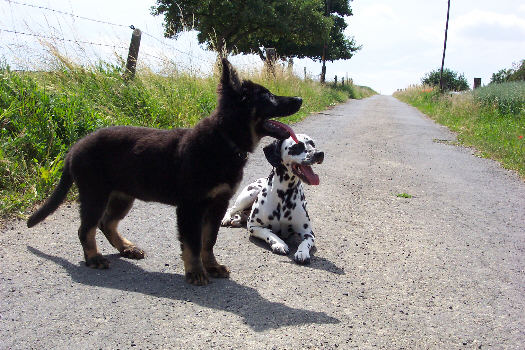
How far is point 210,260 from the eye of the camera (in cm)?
414

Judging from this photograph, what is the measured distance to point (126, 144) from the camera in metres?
4.20

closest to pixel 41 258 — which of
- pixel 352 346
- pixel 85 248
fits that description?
pixel 85 248

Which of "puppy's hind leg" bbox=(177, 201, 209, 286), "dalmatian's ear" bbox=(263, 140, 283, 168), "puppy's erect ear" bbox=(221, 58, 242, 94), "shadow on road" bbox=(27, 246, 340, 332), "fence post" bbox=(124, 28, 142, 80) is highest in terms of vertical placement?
"fence post" bbox=(124, 28, 142, 80)

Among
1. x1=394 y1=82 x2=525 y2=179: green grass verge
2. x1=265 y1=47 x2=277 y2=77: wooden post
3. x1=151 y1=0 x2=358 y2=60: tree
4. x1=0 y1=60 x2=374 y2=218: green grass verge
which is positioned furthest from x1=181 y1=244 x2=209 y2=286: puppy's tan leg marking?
x1=151 y1=0 x2=358 y2=60: tree

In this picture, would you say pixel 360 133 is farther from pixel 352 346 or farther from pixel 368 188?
pixel 352 346

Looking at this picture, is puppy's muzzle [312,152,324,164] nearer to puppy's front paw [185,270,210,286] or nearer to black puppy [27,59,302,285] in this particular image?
black puppy [27,59,302,285]

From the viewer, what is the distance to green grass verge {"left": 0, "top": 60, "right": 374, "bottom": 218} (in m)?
5.86

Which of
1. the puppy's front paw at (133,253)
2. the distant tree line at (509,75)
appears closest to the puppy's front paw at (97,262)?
the puppy's front paw at (133,253)

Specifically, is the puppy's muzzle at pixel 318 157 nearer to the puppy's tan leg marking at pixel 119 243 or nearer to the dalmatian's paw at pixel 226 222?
the dalmatian's paw at pixel 226 222

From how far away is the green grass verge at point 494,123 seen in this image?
37.6 feet

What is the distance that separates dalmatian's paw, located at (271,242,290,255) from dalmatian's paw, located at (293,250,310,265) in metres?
0.21

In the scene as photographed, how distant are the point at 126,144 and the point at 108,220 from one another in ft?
2.48

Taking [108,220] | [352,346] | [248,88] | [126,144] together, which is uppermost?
[248,88]

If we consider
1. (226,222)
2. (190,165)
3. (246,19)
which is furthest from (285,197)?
(246,19)
